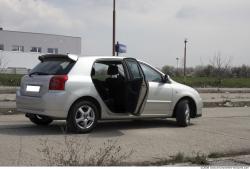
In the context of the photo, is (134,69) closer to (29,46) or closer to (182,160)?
(182,160)

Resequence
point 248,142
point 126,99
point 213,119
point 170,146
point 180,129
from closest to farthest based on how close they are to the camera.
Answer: point 170,146 → point 248,142 → point 126,99 → point 180,129 → point 213,119

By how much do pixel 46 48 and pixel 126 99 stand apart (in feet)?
240

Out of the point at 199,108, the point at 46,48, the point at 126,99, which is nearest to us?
the point at 126,99

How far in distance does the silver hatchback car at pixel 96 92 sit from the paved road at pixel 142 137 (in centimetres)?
34

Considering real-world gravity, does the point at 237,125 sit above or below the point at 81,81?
below

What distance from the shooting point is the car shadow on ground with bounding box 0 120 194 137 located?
376 inches

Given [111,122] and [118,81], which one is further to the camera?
[111,122]

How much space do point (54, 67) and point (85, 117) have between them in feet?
3.96

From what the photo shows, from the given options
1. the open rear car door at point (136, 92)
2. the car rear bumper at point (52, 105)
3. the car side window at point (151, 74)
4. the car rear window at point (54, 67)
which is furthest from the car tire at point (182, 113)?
the car rear bumper at point (52, 105)

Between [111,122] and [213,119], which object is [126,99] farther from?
[213,119]

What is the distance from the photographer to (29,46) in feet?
265

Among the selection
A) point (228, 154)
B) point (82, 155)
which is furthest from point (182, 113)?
point (82, 155)

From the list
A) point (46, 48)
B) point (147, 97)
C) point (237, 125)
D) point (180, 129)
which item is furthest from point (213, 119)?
point (46, 48)

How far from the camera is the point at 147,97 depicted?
10.4 m
